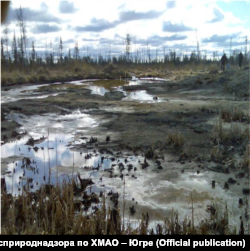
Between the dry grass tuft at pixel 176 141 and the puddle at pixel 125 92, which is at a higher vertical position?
the puddle at pixel 125 92

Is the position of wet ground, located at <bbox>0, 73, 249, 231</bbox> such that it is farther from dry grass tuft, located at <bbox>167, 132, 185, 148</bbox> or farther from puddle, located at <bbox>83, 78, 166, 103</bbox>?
puddle, located at <bbox>83, 78, 166, 103</bbox>

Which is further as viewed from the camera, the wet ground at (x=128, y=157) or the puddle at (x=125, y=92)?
the puddle at (x=125, y=92)

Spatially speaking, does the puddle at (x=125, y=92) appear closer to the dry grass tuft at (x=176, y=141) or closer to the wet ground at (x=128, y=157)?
the wet ground at (x=128, y=157)

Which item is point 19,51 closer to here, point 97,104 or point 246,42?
point 97,104

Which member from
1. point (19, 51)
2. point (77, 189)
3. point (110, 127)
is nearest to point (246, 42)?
point (19, 51)

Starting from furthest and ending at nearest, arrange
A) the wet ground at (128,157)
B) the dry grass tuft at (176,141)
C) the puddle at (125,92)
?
1. the puddle at (125,92)
2. the dry grass tuft at (176,141)
3. the wet ground at (128,157)

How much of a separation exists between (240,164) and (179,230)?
148 inches

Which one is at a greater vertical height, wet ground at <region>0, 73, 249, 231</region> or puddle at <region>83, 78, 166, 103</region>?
puddle at <region>83, 78, 166, 103</region>

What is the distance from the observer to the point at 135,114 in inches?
570

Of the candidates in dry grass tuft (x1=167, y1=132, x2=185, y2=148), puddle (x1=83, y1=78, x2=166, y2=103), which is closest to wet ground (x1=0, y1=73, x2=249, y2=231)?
dry grass tuft (x1=167, y1=132, x2=185, y2=148)

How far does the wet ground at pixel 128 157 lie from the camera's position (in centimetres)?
589

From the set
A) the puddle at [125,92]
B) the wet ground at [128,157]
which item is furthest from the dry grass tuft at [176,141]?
the puddle at [125,92]

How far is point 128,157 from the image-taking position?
8414 mm

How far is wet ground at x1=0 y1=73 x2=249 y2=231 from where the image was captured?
232 inches
